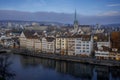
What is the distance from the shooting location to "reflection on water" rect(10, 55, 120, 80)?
10.3 metres

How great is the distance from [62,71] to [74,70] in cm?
61

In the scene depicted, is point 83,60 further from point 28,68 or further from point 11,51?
point 11,51

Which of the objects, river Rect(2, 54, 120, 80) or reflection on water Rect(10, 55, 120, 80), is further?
reflection on water Rect(10, 55, 120, 80)

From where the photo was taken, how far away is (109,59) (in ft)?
43.5

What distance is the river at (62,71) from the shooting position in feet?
33.3

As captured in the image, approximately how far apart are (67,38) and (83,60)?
310 cm

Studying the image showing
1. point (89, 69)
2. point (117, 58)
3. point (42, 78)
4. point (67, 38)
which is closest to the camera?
point (42, 78)

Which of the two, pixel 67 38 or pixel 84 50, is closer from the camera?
pixel 84 50

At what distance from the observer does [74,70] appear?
11.7 meters

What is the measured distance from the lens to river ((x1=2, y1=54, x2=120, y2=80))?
10.2 m

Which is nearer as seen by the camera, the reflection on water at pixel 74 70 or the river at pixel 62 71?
the river at pixel 62 71

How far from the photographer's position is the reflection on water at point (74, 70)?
1029 cm

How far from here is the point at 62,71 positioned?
38.2 ft

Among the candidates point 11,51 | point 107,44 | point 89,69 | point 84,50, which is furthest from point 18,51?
point 89,69
